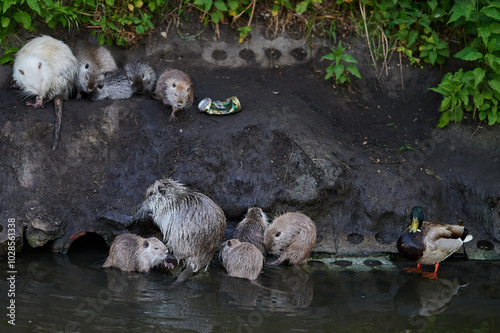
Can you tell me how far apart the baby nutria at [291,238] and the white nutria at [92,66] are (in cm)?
260

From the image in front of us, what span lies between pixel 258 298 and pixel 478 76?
10.8 feet

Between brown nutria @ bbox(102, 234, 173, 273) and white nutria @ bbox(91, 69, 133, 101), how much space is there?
1.90 m

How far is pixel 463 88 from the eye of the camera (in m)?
6.62

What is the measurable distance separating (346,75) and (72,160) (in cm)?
333

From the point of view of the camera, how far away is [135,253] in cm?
567

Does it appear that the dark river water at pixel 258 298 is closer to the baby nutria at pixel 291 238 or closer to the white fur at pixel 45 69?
the baby nutria at pixel 291 238

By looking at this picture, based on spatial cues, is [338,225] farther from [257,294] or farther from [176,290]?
[176,290]

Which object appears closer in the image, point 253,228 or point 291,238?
point 291,238

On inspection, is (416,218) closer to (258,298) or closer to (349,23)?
(258,298)

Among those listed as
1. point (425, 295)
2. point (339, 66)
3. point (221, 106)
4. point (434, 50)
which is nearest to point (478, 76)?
point (434, 50)

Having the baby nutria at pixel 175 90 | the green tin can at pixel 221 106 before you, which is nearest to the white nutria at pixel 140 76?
the baby nutria at pixel 175 90

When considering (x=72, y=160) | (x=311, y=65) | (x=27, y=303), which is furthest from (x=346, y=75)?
(x=27, y=303)

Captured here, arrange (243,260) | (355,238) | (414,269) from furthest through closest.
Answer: (355,238)
(414,269)
(243,260)

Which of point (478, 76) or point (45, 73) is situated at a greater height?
point (478, 76)
